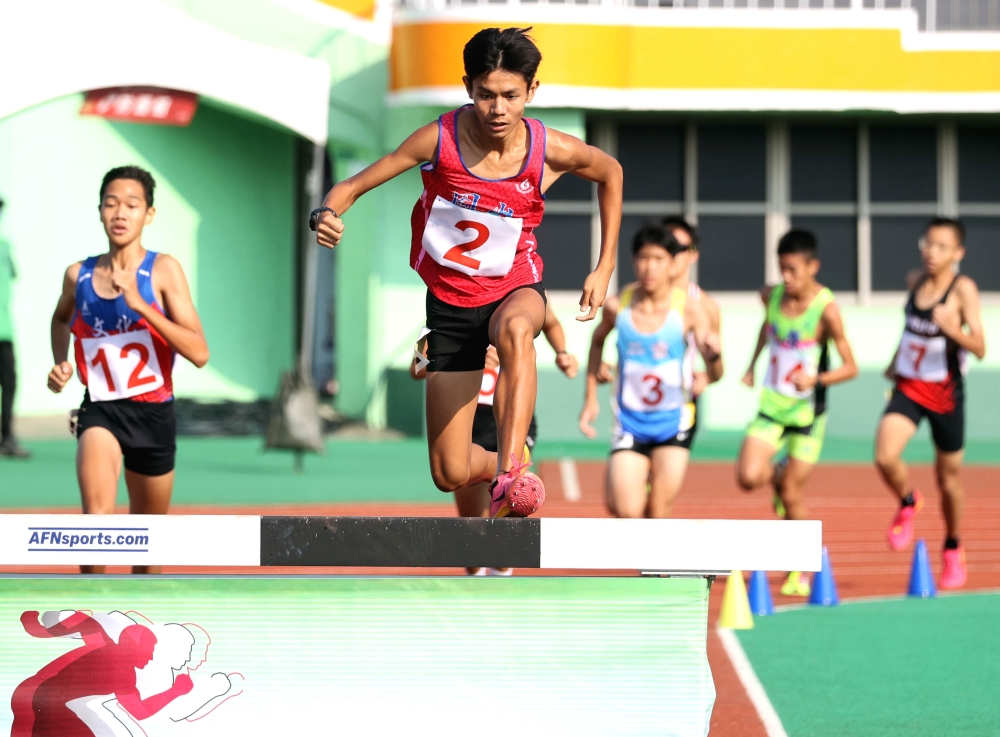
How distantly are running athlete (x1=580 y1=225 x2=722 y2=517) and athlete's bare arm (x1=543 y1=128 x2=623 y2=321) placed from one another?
2345 millimetres

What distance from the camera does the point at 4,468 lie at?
13133 millimetres

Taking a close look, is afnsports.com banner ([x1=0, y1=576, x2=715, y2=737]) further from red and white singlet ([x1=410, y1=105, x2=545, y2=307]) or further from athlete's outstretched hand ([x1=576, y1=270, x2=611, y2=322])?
red and white singlet ([x1=410, y1=105, x2=545, y2=307])

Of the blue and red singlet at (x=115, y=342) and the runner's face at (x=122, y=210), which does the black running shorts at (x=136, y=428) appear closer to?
the blue and red singlet at (x=115, y=342)

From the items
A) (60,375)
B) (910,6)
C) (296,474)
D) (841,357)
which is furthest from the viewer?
(910,6)

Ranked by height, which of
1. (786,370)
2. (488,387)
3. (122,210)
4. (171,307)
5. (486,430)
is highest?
(122,210)

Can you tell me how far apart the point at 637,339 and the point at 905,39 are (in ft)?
38.6

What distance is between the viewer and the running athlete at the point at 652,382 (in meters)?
7.65

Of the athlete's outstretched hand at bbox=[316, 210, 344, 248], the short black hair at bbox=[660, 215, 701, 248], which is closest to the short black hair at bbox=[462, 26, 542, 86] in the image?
the athlete's outstretched hand at bbox=[316, 210, 344, 248]

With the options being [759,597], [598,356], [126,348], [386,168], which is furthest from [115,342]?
[759,597]

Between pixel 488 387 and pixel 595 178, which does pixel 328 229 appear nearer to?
pixel 595 178

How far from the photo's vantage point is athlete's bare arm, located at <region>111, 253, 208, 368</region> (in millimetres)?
5688

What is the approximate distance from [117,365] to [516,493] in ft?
6.96

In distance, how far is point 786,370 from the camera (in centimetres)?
875

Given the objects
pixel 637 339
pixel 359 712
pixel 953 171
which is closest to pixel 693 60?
pixel 953 171
